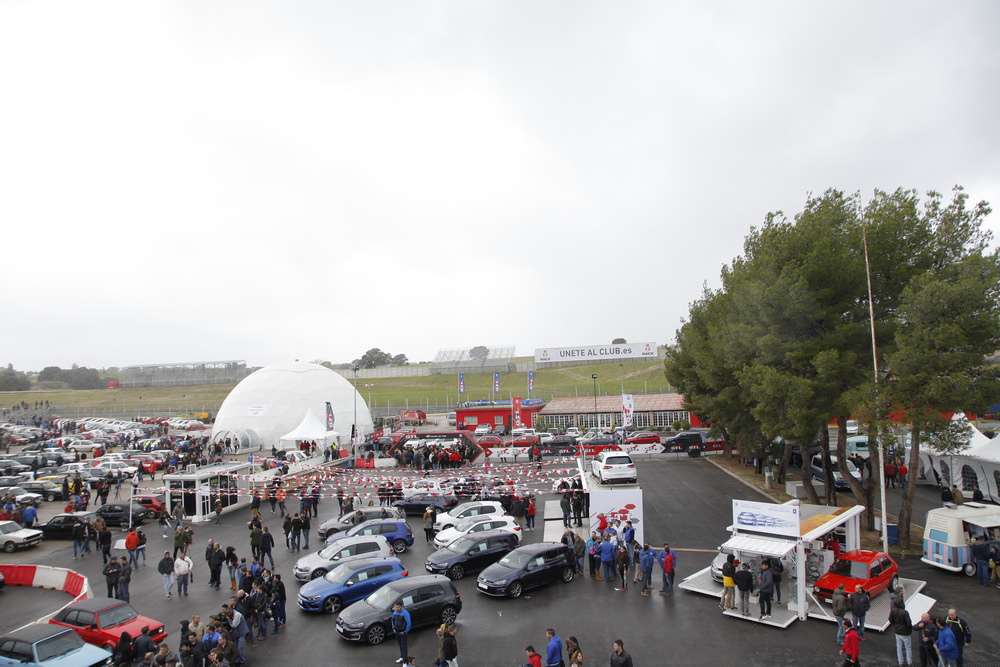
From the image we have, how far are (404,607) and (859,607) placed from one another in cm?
917

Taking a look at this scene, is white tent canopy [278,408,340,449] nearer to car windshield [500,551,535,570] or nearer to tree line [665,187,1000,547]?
car windshield [500,551,535,570]

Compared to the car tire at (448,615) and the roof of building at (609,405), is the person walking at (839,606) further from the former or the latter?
the roof of building at (609,405)

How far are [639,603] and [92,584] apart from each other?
15328mm

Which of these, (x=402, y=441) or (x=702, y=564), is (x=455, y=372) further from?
(x=702, y=564)

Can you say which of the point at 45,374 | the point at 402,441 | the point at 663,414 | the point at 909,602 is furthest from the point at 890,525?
the point at 45,374

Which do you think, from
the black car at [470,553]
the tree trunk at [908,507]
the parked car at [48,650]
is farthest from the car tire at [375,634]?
the tree trunk at [908,507]

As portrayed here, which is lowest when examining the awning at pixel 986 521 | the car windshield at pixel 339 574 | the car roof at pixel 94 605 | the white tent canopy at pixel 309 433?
the car windshield at pixel 339 574

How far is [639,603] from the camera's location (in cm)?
1367

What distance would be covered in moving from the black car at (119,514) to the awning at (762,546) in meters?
22.1

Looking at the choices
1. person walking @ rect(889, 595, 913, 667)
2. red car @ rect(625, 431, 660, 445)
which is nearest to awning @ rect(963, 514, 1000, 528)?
person walking @ rect(889, 595, 913, 667)

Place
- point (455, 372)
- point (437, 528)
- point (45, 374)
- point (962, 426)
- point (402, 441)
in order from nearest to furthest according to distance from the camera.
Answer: point (962, 426), point (437, 528), point (402, 441), point (455, 372), point (45, 374)

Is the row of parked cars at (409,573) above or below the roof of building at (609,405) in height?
below

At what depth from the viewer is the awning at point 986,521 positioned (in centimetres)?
1448

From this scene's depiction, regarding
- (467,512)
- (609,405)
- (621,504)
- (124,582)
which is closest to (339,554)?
(124,582)
